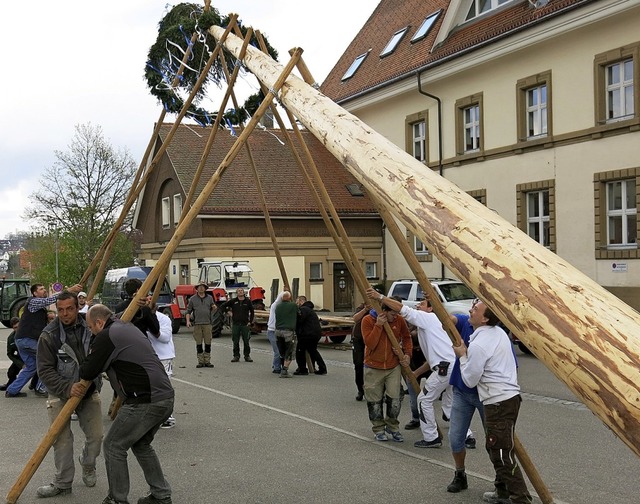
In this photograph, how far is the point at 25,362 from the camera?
1248cm

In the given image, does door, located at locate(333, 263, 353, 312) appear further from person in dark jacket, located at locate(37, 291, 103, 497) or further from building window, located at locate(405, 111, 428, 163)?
person in dark jacket, located at locate(37, 291, 103, 497)

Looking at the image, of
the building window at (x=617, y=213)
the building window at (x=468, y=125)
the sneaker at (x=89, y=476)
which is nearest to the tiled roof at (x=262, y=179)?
the building window at (x=468, y=125)

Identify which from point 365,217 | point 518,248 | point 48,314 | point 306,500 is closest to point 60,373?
point 306,500

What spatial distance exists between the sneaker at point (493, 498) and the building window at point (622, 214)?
16.5m

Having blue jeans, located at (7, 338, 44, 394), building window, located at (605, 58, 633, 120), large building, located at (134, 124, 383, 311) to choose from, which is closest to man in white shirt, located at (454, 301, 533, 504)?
blue jeans, located at (7, 338, 44, 394)

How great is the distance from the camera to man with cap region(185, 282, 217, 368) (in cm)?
1714

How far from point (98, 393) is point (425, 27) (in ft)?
85.8

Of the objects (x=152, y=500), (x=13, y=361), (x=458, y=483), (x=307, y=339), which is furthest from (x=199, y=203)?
(x=307, y=339)

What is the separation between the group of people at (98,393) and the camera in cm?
614

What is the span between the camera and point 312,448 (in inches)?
341

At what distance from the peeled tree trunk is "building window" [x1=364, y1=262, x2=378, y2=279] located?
29.9m

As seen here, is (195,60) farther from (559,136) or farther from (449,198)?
(559,136)

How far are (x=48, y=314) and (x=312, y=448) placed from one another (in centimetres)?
596

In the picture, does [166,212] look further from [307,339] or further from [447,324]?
[447,324]
